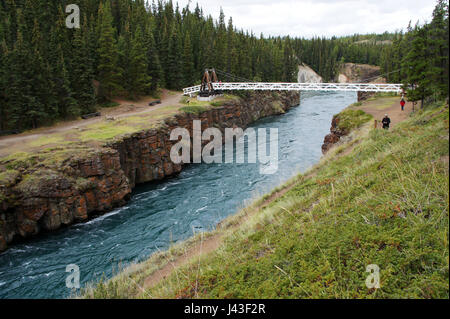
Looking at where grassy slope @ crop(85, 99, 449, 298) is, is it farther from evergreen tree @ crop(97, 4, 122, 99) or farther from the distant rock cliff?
the distant rock cliff

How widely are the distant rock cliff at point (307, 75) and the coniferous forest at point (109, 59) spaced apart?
135 ft

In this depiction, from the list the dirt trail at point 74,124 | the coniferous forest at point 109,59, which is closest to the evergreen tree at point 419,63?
the coniferous forest at point 109,59

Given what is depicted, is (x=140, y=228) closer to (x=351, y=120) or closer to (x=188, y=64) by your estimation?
(x=351, y=120)

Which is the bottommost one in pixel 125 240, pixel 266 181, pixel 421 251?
pixel 125 240

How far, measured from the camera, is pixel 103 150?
77.5ft

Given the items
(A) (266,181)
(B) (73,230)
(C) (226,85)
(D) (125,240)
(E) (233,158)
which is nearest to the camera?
(D) (125,240)

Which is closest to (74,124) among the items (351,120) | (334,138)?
(334,138)

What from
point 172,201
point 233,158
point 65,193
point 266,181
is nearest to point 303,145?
point 233,158

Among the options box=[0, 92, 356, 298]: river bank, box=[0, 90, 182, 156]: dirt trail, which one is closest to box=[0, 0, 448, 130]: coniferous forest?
box=[0, 90, 182, 156]: dirt trail

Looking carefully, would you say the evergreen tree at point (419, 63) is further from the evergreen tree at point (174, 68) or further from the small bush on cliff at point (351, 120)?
the evergreen tree at point (174, 68)

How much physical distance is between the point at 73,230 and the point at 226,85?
37963mm

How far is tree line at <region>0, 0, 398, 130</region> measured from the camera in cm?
2978

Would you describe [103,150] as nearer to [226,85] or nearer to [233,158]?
[233,158]

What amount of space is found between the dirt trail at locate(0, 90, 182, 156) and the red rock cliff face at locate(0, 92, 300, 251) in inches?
188
